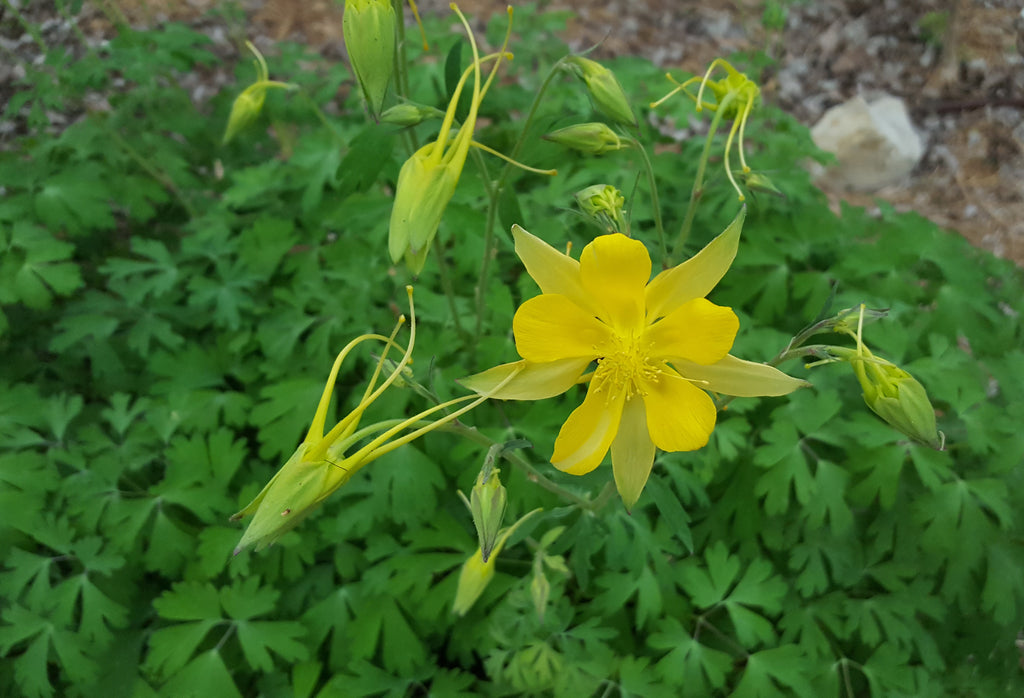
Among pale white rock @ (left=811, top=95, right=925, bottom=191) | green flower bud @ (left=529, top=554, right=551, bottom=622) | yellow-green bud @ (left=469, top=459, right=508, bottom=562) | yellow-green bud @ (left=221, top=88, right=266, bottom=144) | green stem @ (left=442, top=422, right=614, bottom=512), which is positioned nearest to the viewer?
yellow-green bud @ (left=469, top=459, right=508, bottom=562)

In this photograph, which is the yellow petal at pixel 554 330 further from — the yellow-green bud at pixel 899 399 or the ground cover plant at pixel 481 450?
the yellow-green bud at pixel 899 399

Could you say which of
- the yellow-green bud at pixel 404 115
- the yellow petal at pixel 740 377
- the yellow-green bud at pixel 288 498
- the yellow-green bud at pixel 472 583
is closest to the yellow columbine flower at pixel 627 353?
the yellow petal at pixel 740 377

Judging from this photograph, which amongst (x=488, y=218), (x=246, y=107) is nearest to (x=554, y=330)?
(x=488, y=218)

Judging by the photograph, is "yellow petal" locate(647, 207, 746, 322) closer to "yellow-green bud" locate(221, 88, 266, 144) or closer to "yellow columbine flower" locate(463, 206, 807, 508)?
"yellow columbine flower" locate(463, 206, 807, 508)

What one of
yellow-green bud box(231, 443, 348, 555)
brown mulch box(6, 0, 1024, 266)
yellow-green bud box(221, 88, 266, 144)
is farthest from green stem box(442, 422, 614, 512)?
brown mulch box(6, 0, 1024, 266)

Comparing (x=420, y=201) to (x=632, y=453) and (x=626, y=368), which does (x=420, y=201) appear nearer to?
(x=626, y=368)

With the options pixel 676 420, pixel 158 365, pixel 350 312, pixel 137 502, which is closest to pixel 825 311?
pixel 676 420
